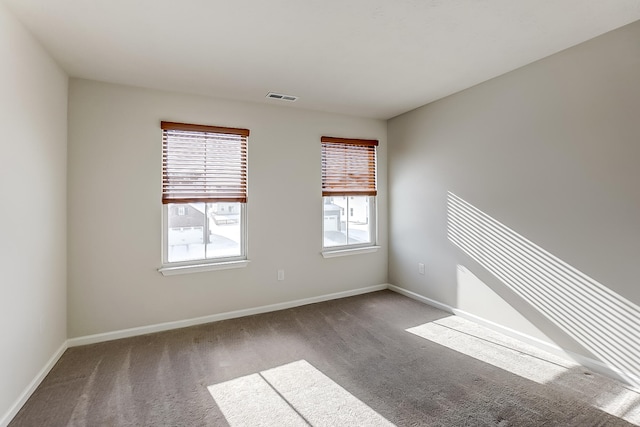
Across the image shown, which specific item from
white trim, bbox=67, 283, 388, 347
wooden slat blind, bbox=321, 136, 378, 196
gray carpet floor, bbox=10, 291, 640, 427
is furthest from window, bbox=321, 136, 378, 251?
gray carpet floor, bbox=10, 291, 640, 427

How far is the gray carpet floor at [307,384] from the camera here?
6.22 ft

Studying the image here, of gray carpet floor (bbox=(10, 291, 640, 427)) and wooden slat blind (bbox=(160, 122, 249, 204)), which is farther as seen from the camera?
wooden slat blind (bbox=(160, 122, 249, 204))

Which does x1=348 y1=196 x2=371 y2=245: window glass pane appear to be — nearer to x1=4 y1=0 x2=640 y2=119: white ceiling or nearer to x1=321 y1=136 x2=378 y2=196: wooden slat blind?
x1=321 y1=136 x2=378 y2=196: wooden slat blind

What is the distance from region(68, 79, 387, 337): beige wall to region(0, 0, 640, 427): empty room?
0.07ft

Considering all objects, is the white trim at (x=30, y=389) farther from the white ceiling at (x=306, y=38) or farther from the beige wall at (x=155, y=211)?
the white ceiling at (x=306, y=38)

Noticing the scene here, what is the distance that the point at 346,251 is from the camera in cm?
418

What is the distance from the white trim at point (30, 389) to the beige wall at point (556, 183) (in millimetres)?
3806

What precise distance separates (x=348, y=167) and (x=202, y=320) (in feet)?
8.67

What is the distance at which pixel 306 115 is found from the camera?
3.93 metres

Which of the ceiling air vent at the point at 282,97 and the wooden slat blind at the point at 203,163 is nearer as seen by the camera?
the wooden slat blind at the point at 203,163

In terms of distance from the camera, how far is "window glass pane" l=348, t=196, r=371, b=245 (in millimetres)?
4379

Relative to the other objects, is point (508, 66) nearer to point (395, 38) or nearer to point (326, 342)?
point (395, 38)

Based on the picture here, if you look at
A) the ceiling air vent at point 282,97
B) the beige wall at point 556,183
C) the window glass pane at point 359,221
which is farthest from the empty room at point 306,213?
the window glass pane at point 359,221

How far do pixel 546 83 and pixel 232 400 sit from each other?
138 inches
